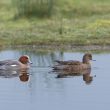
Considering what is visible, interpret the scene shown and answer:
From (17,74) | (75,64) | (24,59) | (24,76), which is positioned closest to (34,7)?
(24,59)

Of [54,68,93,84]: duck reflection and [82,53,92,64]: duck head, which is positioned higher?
[82,53,92,64]: duck head

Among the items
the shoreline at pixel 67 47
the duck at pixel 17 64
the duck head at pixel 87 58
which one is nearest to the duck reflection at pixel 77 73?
the duck head at pixel 87 58

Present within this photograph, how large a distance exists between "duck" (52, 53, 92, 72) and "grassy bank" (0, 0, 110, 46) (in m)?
3.76

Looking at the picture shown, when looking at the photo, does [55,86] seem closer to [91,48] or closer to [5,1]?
[91,48]

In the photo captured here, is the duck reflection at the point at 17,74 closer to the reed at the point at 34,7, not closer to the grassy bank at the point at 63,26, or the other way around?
the grassy bank at the point at 63,26

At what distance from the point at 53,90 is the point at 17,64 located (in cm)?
384

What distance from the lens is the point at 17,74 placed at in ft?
A: 71.5

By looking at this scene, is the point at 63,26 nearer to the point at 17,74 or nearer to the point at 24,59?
the point at 24,59

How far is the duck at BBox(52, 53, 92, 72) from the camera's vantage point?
21.9 m

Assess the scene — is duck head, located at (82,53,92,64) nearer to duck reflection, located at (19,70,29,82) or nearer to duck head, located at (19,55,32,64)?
duck head, located at (19,55,32,64)

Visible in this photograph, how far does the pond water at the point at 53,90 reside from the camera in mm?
17078

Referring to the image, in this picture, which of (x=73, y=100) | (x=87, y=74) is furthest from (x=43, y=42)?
(x=73, y=100)

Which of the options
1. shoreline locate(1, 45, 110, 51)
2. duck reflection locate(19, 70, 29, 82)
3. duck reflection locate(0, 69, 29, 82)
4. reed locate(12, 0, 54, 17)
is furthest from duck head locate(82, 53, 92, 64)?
reed locate(12, 0, 54, 17)

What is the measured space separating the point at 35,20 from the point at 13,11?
4.06 feet
